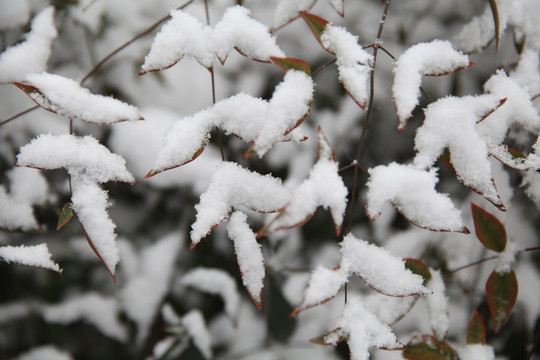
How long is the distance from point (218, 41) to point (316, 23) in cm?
12

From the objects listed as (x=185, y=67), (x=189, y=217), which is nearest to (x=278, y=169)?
(x=189, y=217)

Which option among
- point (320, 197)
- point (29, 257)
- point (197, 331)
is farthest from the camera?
point (197, 331)

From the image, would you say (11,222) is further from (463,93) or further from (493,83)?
(463,93)

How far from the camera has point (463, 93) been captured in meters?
0.89

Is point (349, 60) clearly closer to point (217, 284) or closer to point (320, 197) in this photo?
point (320, 197)

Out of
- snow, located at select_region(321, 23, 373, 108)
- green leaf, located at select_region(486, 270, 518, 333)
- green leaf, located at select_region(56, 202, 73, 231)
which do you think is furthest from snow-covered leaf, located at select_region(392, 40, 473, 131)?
green leaf, located at select_region(56, 202, 73, 231)

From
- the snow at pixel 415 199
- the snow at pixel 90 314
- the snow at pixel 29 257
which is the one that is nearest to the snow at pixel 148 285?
the snow at pixel 90 314

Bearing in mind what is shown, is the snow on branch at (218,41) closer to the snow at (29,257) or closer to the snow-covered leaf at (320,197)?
the snow-covered leaf at (320,197)

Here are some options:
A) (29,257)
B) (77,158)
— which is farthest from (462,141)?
(29,257)

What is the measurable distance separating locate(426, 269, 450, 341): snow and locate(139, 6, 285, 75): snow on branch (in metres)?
0.43

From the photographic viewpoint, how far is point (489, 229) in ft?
1.82

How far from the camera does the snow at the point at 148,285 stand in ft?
2.81

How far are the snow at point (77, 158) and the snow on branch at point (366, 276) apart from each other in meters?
0.26

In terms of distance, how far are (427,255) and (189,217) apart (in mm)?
513
